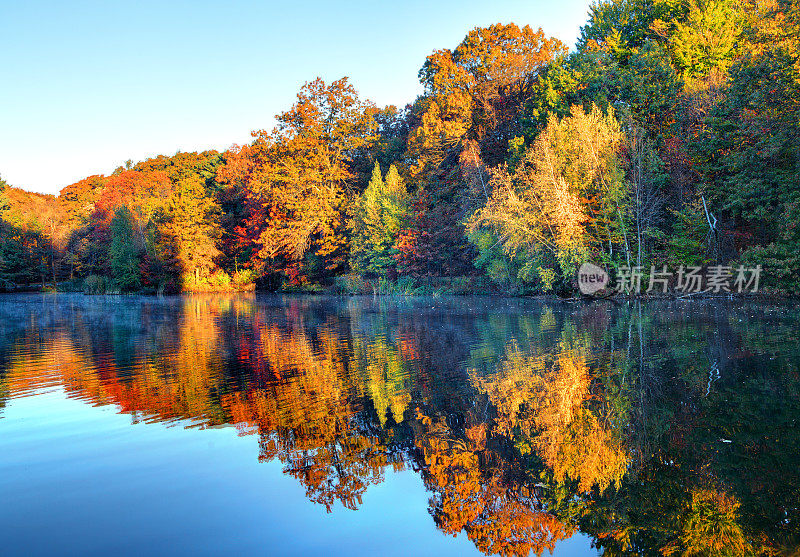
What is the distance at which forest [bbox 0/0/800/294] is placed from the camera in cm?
2775

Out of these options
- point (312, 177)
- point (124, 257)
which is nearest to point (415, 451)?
point (312, 177)

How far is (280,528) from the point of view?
5.48 meters

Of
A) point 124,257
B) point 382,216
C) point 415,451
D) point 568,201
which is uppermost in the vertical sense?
point 382,216

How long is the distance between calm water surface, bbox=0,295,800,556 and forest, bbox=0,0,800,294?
1584cm

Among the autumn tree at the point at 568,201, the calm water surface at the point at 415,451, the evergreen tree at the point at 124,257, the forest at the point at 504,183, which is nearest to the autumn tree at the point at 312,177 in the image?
the forest at the point at 504,183

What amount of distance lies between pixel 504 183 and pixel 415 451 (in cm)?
2756

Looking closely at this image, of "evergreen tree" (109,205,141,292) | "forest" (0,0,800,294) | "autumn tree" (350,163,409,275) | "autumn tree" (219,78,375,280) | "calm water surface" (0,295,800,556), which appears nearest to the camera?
"calm water surface" (0,295,800,556)

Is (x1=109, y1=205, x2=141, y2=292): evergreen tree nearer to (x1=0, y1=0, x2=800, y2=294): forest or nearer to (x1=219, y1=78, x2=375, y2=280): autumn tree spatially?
(x1=0, y1=0, x2=800, y2=294): forest

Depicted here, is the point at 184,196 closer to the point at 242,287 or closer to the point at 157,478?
the point at 242,287

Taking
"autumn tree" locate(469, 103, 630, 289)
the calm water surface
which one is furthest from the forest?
the calm water surface

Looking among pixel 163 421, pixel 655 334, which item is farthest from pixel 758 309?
pixel 163 421

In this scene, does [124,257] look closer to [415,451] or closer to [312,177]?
[312,177]

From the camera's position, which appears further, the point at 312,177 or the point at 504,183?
the point at 312,177

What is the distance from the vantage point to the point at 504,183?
3303cm
